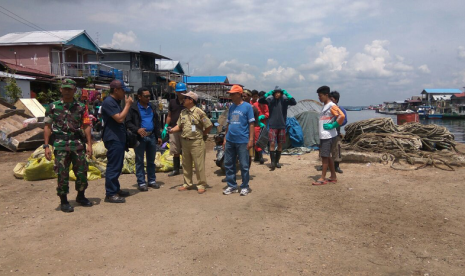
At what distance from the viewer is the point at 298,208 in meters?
4.60

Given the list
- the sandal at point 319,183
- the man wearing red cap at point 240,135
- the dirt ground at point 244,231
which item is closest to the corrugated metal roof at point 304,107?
the sandal at point 319,183

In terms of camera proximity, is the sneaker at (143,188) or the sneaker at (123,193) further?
the sneaker at (143,188)

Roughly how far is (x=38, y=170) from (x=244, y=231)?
14.4 ft

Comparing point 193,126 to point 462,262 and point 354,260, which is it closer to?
point 354,260

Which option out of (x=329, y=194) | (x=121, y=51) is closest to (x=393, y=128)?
(x=329, y=194)

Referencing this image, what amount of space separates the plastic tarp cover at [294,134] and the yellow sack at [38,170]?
635 cm

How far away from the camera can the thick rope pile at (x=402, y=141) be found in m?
7.45

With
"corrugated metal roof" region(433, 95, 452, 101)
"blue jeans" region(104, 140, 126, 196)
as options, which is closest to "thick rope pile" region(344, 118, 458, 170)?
"blue jeans" region(104, 140, 126, 196)

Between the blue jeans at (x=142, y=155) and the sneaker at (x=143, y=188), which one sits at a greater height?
the blue jeans at (x=142, y=155)

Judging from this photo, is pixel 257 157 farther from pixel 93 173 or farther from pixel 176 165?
pixel 93 173

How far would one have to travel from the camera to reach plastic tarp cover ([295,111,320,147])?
33.2 feet

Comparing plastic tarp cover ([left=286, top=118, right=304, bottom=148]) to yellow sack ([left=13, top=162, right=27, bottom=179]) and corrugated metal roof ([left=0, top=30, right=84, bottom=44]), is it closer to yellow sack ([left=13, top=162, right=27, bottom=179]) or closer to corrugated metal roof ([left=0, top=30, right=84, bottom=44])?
yellow sack ([left=13, top=162, right=27, bottom=179])

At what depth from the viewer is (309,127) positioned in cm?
1022

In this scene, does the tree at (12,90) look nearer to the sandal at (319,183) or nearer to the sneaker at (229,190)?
the sneaker at (229,190)
